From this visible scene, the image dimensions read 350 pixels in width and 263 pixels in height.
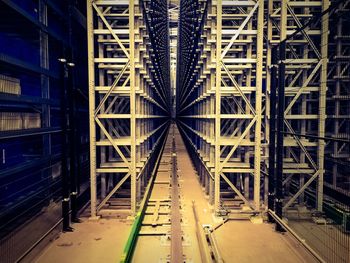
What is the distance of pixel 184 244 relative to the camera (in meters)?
4.38

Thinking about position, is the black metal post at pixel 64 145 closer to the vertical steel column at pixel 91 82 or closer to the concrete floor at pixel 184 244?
the concrete floor at pixel 184 244

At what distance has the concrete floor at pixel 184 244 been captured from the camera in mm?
3984

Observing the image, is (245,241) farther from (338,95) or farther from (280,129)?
(338,95)

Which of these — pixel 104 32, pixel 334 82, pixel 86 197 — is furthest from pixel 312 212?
pixel 104 32

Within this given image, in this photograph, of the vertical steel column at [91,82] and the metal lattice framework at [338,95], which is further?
the metal lattice framework at [338,95]

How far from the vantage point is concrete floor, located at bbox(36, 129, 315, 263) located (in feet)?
13.1

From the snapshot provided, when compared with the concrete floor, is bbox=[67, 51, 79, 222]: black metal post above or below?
above

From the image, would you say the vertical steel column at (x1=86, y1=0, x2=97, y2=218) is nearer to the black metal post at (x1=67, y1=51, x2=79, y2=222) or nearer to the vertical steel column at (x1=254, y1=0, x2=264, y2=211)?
the black metal post at (x1=67, y1=51, x2=79, y2=222)

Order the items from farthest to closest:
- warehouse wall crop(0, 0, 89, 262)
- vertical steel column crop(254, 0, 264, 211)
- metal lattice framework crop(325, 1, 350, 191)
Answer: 1. metal lattice framework crop(325, 1, 350, 191)
2. vertical steel column crop(254, 0, 264, 211)
3. warehouse wall crop(0, 0, 89, 262)

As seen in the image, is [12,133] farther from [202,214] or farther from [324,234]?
[324,234]

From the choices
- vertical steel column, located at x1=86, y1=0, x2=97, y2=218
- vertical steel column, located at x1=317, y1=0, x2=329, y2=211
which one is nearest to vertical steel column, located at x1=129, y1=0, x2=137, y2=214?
vertical steel column, located at x1=86, y1=0, x2=97, y2=218

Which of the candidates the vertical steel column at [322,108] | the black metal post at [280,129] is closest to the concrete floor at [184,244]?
the black metal post at [280,129]

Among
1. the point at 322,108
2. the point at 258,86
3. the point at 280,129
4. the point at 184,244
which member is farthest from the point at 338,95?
the point at 184,244

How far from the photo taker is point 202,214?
5.62 metres
